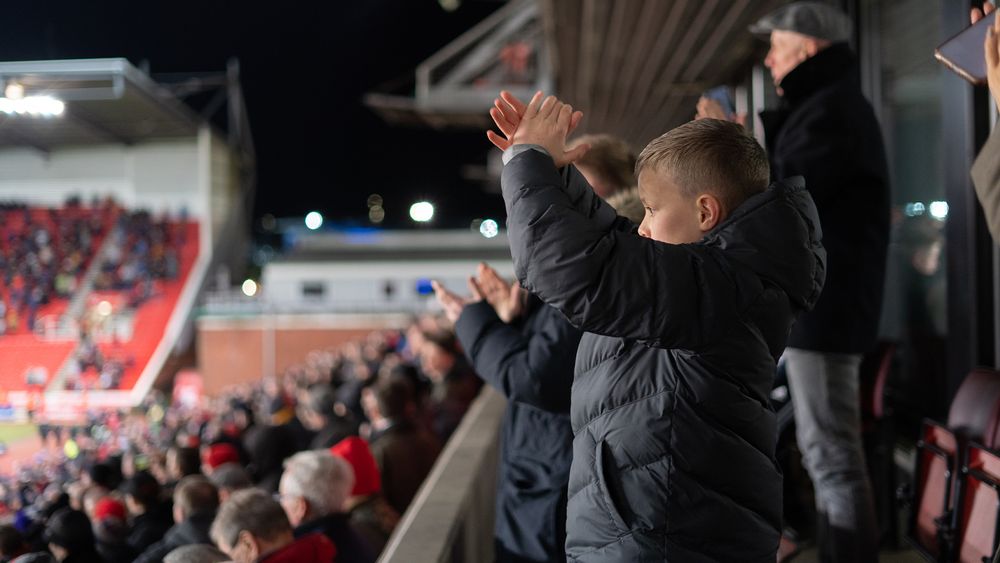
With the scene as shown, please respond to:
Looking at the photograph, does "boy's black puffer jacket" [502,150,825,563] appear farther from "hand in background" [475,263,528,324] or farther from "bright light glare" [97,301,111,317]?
"bright light glare" [97,301,111,317]

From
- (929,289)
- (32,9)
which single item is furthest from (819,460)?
(32,9)

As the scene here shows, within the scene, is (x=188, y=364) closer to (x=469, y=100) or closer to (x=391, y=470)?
(x=469, y=100)

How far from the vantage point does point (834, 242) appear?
2.17m

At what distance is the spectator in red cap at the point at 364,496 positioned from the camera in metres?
3.13

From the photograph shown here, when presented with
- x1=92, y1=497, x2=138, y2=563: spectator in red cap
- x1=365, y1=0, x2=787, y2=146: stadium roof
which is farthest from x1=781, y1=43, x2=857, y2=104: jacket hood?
x1=92, y1=497, x2=138, y2=563: spectator in red cap

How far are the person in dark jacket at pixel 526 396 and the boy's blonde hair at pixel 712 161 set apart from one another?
763mm

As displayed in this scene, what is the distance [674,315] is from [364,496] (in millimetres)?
2384

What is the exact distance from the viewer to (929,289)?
11.6 ft

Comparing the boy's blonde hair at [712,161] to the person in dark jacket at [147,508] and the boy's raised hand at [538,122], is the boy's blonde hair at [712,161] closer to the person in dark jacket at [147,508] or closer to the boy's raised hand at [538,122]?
the boy's raised hand at [538,122]

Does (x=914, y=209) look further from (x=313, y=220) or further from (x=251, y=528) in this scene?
(x=313, y=220)

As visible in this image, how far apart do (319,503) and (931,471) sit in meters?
1.77

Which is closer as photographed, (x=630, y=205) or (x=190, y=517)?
(x=630, y=205)

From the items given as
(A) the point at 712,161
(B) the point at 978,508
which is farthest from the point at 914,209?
(A) the point at 712,161

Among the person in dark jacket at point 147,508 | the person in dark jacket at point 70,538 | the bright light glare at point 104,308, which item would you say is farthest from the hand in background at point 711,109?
the bright light glare at point 104,308
